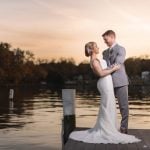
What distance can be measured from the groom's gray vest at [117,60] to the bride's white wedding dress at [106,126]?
0.27 m

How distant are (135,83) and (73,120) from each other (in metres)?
174

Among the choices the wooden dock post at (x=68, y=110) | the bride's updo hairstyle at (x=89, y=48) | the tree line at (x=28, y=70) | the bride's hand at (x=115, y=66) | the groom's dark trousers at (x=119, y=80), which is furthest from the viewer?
the tree line at (x=28, y=70)

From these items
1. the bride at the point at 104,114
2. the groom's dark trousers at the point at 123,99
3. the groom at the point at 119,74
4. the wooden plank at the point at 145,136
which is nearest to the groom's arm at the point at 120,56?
the groom at the point at 119,74

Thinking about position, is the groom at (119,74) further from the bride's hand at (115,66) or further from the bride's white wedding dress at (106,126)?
the bride's white wedding dress at (106,126)

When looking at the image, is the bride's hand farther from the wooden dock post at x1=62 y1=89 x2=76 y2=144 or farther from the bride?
the wooden dock post at x1=62 y1=89 x2=76 y2=144

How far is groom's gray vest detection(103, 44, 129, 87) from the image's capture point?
13984 mm

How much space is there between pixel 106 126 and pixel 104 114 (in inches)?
12.8

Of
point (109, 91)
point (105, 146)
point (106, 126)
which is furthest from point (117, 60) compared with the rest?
point (105, 146)

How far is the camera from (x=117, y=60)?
13984mm

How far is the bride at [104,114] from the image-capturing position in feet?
44.0

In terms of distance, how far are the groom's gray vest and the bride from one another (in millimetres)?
196

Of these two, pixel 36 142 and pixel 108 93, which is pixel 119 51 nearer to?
pixel 108 93

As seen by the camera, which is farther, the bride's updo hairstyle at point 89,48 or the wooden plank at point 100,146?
the bride's updo hairstyle at point 89,48

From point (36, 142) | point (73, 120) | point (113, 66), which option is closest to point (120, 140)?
point (113, 66)
